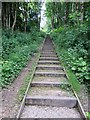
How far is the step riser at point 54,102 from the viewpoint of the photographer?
5168 mm

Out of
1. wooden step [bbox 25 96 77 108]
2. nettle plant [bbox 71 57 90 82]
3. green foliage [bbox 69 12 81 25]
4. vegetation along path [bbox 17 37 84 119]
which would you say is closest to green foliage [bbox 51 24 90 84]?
nettle plant [bbox 71 57 90 82]

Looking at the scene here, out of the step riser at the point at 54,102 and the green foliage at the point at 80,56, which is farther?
the green foliage at the point at 80,56

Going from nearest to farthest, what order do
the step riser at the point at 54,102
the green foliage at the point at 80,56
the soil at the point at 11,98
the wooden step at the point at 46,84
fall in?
1. the soil at the point at 11,98
2. the step riser at the point at 54,102
3. the wooden step at the point at 46,84
4. the green foliage at the point at 80,56

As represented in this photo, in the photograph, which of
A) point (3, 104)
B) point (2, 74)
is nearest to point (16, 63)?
point (2, 74)

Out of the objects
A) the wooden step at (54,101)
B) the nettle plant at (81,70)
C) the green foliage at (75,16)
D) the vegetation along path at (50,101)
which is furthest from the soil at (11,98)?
the green foliage at (75,16)

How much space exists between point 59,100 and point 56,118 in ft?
2.53

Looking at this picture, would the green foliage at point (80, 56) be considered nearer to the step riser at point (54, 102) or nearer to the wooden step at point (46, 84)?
the wooden step at point (46, 84)

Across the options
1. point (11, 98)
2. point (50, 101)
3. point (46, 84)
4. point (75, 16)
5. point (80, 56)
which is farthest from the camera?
point (75, 16)

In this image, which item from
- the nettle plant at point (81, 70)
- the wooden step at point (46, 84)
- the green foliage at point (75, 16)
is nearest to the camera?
the wooden step at point (46, 84)

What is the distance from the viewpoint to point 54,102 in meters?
5.20

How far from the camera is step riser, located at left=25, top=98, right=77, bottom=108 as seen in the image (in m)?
5.17

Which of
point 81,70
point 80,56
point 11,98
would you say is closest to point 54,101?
point 11,98

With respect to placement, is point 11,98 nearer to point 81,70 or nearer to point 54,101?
point 54,101

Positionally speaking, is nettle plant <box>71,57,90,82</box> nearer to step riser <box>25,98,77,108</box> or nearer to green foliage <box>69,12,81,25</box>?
step riser <box>25,98,77,108</box>
